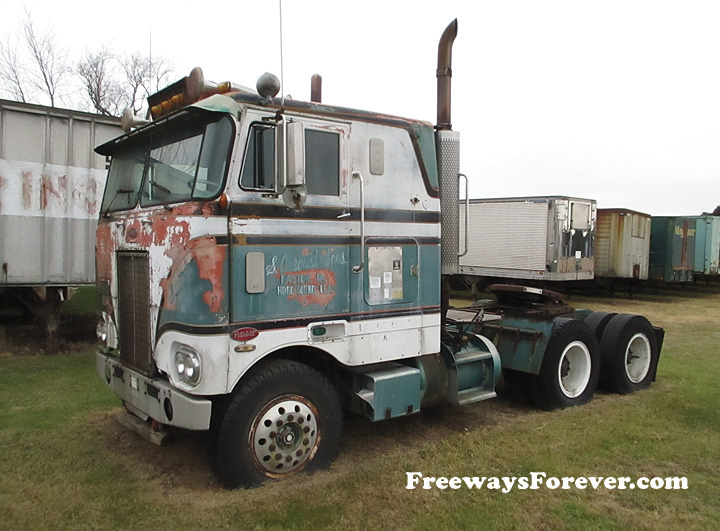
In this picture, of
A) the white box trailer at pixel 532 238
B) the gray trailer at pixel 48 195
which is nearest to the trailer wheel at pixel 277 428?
the gray trailer at pixel 48 195

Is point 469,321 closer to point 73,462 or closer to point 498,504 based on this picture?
point 498,504

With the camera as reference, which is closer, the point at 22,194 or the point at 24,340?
the point at 22,194

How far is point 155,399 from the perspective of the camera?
14.7ft

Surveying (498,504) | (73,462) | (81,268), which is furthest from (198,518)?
(81,268)

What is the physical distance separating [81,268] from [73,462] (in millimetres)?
4936

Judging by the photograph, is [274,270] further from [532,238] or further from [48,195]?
[532,238]

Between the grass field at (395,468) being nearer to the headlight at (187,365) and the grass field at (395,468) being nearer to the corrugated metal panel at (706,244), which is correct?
the headlight at (187,365)

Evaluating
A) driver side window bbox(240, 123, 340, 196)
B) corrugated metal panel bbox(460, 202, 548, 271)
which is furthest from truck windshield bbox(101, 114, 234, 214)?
corrugated metal panel bbox(460, 202, 548, 271)

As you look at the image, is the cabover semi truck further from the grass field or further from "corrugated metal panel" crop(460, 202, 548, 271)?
"corrugated metal panel" crop(460, 202, 548, 271)

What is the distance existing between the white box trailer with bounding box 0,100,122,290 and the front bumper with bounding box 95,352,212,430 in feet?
14.5

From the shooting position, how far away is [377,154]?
5.11 m

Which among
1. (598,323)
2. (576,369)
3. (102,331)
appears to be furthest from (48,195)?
(598,323)

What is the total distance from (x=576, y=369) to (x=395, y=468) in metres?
3.28

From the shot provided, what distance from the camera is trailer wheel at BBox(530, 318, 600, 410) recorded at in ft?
21.8
